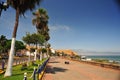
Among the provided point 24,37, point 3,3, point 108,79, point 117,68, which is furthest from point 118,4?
point 24,37

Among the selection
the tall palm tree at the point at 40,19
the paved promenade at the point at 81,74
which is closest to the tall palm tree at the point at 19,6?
the paved promenade at the point at 81,74

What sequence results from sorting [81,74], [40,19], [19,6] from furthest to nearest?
[40,19], [81,74], [19,6]

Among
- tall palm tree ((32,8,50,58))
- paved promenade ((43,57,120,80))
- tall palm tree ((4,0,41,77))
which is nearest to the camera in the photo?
paved promenade ((43,57,120,80))

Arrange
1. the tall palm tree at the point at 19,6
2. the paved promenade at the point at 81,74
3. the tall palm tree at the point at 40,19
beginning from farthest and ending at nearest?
the tall palm tree at the point at 40,19
the tall palm tree at the point at 19,6
the paved promenade at the point at 81,74

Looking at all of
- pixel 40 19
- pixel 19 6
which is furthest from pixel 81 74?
pixel 40 19

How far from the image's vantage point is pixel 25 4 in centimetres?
1762

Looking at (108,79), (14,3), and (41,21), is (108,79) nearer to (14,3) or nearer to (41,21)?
(14,3)

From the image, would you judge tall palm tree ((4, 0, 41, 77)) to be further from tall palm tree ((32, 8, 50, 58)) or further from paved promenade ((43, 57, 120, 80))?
tall palm tree ((32, 8, 50, 58))

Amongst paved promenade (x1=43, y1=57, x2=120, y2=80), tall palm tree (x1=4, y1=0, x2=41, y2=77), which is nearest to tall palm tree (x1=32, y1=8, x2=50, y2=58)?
paved promenade (x1=43, y1=57, x2=120, y2=80)

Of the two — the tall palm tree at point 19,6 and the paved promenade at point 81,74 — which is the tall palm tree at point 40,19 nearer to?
the paved promenade at point 81,74

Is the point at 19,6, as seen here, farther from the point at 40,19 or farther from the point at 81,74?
the point at 40,19

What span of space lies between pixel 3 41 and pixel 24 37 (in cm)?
5940

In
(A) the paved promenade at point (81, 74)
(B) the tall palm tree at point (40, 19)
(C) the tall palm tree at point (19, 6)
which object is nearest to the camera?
(A) the paved promenade at point (81, 74)

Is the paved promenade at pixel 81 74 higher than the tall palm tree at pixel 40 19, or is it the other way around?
the tall palm tree at pixel 40 19
